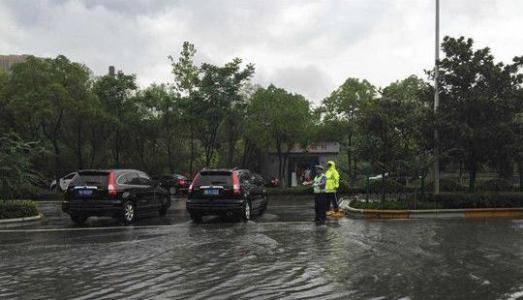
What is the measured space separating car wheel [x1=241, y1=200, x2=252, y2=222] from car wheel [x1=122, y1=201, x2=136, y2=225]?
10.0 feet

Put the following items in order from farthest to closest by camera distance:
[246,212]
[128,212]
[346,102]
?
[346,102]
[246,212]
[128,212]

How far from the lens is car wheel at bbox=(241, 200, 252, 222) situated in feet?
53.1

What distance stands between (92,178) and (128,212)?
1344mm

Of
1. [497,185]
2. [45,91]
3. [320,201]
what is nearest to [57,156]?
[45,91]

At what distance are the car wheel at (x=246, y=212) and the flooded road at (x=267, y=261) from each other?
1.57 metres

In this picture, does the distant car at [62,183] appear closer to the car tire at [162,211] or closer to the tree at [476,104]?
the car tire at [162,211]

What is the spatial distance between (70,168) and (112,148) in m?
3.68

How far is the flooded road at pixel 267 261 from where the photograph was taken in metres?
7.11

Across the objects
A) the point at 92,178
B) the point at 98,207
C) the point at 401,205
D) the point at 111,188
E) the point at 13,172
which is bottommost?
the point at 98,207

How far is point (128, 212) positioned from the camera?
52.9ft

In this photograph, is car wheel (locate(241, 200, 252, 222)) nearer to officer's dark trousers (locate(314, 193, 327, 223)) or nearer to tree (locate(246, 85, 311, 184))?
officer's dark trousers (locate(314, 193, 327, 223))

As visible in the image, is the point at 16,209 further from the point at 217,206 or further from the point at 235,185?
the point at 235,185

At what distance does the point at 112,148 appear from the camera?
41.1 m

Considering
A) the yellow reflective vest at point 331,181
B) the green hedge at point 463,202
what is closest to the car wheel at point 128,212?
the yellow reflective vest at point 331,181
